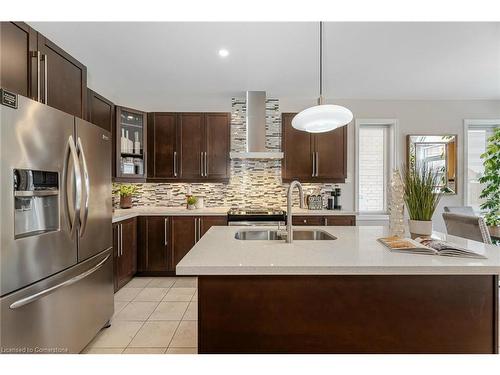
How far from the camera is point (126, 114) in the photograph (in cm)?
358

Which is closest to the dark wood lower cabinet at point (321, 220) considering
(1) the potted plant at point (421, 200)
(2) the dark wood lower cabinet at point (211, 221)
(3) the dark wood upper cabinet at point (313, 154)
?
(3) the dark wood upper cabinet at point (313, 154)

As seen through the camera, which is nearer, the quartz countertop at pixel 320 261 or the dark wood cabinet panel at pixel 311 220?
the quartz countertop at pixel 320 261

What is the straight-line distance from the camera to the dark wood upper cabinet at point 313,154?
3908 mm

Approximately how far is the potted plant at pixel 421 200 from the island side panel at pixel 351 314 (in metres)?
0.59

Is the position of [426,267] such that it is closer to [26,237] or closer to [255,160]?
[26,237]

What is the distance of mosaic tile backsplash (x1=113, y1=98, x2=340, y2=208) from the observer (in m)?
4.16

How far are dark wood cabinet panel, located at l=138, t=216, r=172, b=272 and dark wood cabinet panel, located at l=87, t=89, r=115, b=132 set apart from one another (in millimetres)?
1275

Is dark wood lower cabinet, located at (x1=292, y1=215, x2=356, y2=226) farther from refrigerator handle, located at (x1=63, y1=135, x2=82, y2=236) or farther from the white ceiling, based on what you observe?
refrigerator handle, located at (x1=63, y1=135, x2=82, y2=236)

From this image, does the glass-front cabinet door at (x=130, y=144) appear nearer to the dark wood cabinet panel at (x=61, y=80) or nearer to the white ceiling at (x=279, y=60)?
the white ceiling at (x=279, y=60)

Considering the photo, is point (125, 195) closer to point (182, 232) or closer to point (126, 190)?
point (126, 190)

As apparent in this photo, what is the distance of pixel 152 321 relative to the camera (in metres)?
2.49

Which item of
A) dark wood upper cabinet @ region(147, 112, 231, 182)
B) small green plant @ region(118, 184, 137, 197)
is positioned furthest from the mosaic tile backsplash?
dark wood upper cabinet @ region(147, 112, 231, 182)

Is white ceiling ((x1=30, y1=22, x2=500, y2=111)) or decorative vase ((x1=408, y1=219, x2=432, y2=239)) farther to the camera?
white ceiling ((x1=30, y1=22, x2=500, y2=111))
